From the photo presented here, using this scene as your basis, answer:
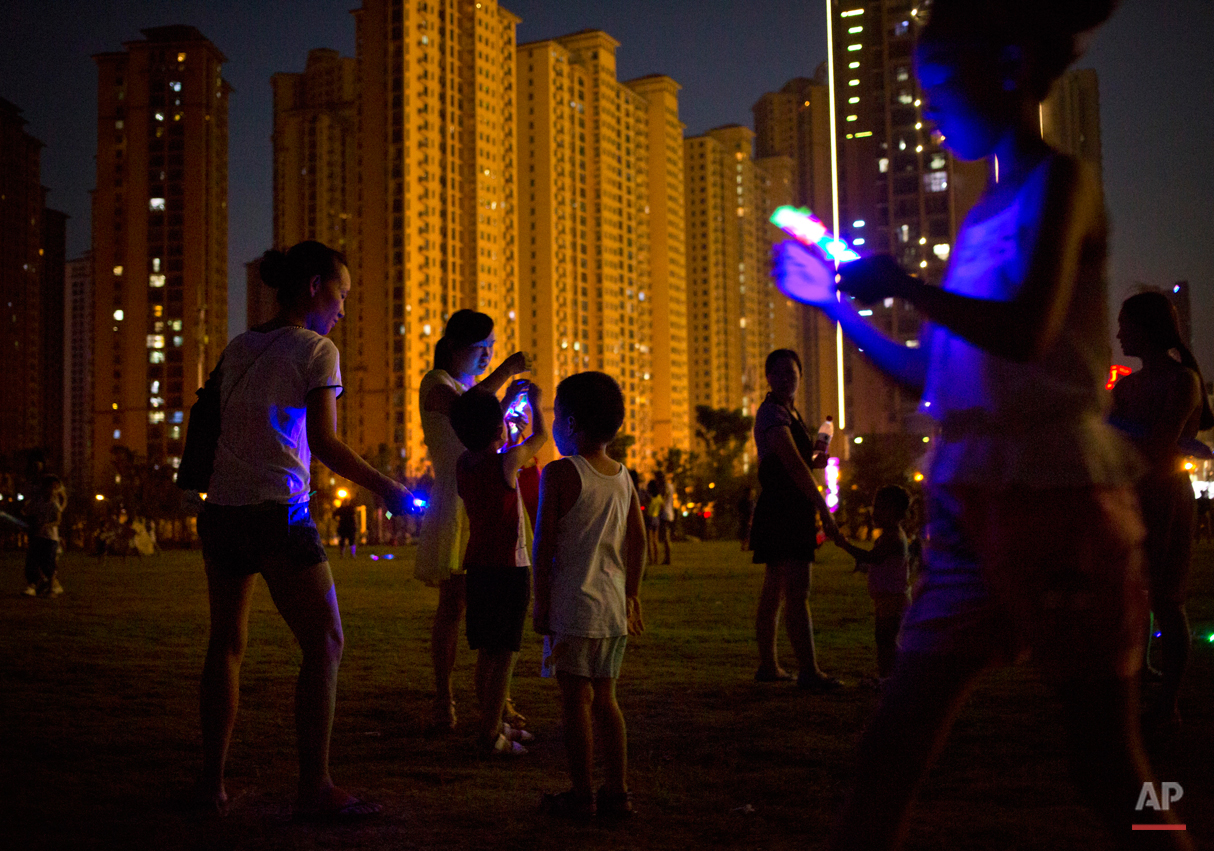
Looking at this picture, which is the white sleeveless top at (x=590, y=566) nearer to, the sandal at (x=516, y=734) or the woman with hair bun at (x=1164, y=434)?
the sandal at (x=516, y=734)

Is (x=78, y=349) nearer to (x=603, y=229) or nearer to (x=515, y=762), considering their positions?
(x=603, y=229)

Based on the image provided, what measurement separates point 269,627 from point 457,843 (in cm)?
683

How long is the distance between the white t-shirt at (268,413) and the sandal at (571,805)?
1.28m

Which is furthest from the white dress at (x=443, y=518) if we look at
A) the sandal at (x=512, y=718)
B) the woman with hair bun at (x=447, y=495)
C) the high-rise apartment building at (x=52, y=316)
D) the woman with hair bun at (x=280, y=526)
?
the high-rise apartment building at (x=52, y=316)

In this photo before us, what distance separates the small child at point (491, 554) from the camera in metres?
4.31

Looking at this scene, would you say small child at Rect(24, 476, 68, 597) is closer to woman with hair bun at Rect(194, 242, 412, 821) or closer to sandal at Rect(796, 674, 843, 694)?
sandal at Rect(796, 674, 843, 694)

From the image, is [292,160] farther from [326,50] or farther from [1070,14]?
[1070,14]

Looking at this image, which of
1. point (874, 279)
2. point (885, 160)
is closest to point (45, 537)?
point (874, 279)

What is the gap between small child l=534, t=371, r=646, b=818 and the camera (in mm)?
3533

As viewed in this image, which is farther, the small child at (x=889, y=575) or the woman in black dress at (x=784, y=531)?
the woman in black dress at (x=784, y=531)

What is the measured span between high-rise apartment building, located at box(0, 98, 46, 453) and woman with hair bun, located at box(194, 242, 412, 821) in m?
118

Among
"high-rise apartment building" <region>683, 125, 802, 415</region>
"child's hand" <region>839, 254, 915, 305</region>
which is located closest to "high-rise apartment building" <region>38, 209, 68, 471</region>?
"high-rise apartment building" <region>683, 125, 802, 415</region>

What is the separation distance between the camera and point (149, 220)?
107 meters

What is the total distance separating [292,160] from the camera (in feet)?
408
